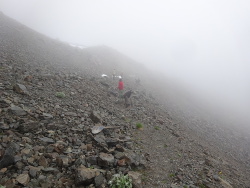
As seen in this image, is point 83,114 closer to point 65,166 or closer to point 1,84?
point 65,166

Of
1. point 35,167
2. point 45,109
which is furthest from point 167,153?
point 45,109

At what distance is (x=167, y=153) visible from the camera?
8891mm

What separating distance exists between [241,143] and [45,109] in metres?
23.8

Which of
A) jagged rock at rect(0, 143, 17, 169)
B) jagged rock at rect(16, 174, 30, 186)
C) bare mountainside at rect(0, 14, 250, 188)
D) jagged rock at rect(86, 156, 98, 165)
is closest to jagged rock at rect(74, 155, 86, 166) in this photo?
bare mountainside at rect(0, 14, 250, 188)

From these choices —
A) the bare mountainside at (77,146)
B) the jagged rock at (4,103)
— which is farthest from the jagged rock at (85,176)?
the jagged rock at (4,103)

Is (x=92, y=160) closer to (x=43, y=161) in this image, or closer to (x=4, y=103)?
(x=43, y=161)

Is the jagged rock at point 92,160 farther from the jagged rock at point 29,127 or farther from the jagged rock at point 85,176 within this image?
the jagged rock at point 29,127

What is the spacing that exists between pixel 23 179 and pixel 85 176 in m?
1.73

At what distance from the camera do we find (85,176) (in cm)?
512

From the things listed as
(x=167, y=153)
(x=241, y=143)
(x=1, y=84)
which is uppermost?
(x=1, y=84)

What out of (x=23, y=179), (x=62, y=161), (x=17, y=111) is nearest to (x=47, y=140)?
(x=62, y=161)

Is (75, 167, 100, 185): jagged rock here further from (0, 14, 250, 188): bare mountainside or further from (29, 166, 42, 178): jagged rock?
(29, 166, 42, 178): jagged rock

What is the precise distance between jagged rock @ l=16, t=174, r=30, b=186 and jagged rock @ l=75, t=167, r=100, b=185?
4.48 feet

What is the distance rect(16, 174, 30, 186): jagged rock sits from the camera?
449 cm
